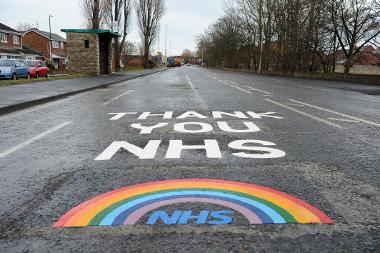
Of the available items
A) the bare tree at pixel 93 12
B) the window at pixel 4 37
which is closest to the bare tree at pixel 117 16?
the bare tree at pixel 93 12

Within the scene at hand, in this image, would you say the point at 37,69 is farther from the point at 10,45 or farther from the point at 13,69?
the point at 10,45

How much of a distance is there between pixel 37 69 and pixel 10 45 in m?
38.1

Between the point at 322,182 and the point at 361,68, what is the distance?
85.5 metres

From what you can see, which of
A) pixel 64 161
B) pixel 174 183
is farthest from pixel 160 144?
pixel 174 183

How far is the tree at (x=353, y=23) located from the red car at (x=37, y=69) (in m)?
27.6

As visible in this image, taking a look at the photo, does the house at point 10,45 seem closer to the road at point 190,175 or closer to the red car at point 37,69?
the red car at point 37,69

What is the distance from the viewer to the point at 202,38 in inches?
6191

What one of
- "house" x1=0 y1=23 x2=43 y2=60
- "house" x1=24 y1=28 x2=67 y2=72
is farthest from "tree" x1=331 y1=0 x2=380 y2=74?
"house" x1=24 y1=28 x2=67 y2=72

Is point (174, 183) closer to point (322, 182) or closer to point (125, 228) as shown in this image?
point (125, 228)

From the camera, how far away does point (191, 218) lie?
3539 millimetres

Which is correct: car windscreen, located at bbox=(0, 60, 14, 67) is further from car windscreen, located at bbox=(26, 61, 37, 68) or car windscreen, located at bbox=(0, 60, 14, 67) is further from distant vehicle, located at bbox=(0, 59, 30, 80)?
car windscreen, located at bbox=(26, 61, 37, 68)

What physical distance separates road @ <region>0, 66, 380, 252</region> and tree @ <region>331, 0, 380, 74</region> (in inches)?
1252

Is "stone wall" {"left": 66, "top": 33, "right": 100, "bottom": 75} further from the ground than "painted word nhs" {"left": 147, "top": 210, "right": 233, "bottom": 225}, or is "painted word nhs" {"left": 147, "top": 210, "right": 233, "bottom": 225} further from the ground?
"stone wall" {"left": 66, "top": 33, "right": 100, "bottom": 75}

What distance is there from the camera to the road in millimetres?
3145
